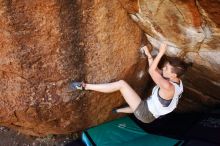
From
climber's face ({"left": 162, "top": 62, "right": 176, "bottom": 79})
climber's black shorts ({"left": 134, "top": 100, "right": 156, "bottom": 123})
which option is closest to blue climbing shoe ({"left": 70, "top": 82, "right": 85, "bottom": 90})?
climber's black shorts ({"left": 134, "top": 100, "right": 156, "bottom": 123})

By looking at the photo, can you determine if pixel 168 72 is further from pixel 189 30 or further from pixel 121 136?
pixel 121 136

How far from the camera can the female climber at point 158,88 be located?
3940 mm

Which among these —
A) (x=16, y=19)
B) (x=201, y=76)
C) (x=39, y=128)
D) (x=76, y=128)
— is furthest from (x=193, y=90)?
(x=16, y=19)

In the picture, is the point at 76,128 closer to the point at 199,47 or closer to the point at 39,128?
the point at 39,128

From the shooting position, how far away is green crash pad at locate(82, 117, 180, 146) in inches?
180

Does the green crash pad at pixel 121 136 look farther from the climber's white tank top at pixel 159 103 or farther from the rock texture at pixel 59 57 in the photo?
the climber's white tank top at pixel 159 103

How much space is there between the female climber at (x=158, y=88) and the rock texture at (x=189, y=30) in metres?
0.16

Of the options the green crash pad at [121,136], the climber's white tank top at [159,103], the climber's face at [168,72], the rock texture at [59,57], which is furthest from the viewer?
the green crash pad at [121,136]

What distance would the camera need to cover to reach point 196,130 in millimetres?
4797

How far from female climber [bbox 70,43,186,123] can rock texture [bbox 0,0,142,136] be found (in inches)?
5.8

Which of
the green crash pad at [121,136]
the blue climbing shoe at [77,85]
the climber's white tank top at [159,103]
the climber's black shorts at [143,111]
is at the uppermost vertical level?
the blue climbing shoe at [77,85]

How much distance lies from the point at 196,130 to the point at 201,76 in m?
0.69

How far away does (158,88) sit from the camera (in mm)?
4137

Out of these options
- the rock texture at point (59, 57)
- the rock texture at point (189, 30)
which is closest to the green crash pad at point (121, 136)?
the rock texture at point (59, 57)
